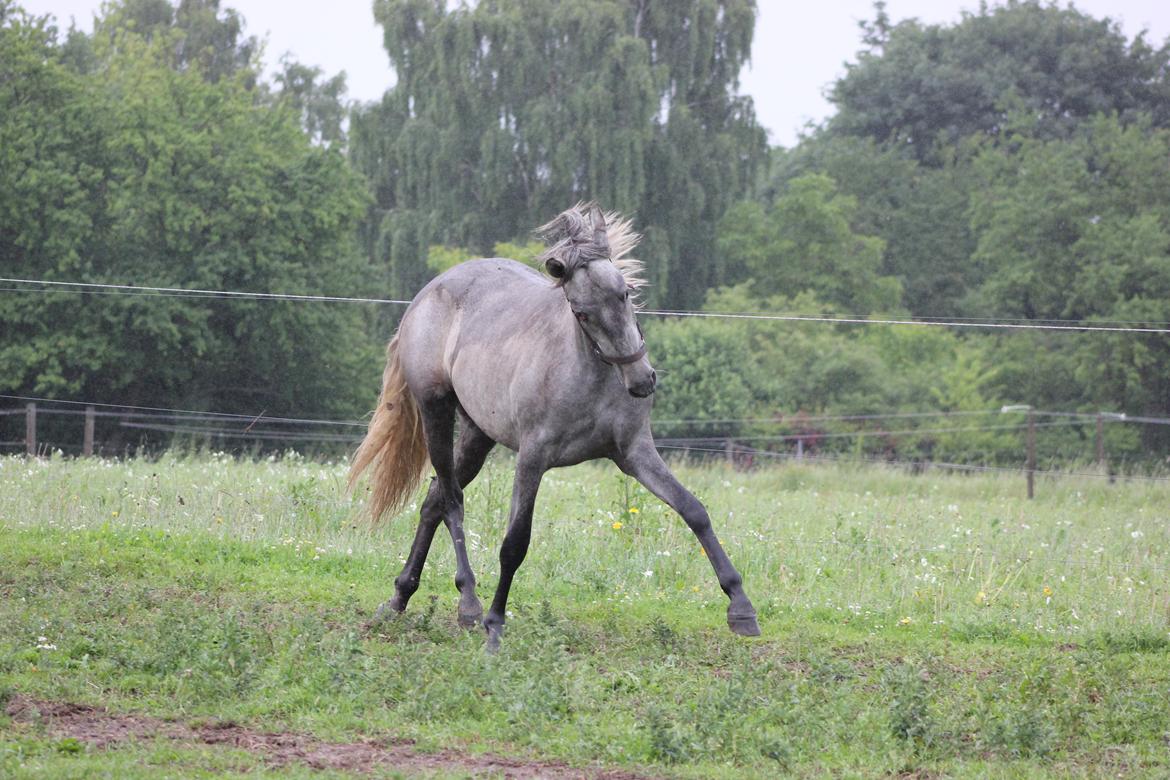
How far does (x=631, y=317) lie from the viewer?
243 inches

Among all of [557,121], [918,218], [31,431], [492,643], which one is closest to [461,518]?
[492,643]

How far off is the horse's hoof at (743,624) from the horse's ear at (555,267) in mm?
1854

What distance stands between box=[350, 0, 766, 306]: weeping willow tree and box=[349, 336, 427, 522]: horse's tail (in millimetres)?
27994

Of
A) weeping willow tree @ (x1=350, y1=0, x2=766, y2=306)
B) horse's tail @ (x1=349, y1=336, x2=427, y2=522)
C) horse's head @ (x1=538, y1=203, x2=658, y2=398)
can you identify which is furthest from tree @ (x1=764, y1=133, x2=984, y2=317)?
horse's head @ (x1=538, y1=203, x2=658, y2=398)

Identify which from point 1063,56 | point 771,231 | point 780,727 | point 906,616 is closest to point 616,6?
point 771,231

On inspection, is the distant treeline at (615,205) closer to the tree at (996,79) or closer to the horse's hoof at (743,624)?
the tree at (996,79)

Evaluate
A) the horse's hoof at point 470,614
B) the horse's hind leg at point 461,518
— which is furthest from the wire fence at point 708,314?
the horse's hoof at point 470,614

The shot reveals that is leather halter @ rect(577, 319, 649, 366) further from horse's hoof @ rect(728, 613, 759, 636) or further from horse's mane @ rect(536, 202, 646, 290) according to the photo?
horse's hoof @ rect(728, 613, 759, 636)

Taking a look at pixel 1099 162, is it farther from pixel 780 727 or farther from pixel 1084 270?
pixel 780 727

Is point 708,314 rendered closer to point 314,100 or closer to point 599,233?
point 599,233

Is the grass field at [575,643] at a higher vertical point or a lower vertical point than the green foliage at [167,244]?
lower

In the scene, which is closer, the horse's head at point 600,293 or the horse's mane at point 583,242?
the horse's head at point 600,293

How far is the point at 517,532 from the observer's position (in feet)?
21.5

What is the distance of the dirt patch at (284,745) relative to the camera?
451cm
